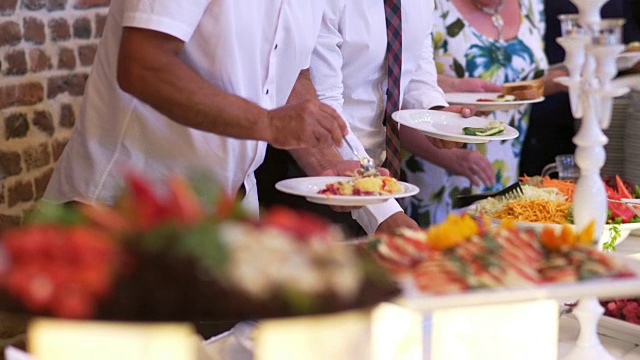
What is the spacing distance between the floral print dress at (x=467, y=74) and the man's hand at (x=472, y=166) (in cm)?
12

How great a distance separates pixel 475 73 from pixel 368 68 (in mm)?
650

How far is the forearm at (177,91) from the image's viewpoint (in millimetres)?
1996

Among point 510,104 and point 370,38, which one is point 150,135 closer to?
point 370,38

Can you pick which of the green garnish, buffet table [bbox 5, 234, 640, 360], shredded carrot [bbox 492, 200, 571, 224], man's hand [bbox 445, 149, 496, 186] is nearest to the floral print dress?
man's hand [bbox 445, 149, 496, 186]

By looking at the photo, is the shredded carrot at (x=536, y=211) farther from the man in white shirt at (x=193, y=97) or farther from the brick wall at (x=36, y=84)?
the brick wall at (x=36, y=84)

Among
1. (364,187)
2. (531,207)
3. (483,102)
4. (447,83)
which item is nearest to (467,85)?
(447,83)

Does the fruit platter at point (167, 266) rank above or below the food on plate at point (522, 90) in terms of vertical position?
above

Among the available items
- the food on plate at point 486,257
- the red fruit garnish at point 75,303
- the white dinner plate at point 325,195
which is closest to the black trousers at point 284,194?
the white dinner plate at point 325,195

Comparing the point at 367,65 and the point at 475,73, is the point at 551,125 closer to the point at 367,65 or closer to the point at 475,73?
the point at 475,73

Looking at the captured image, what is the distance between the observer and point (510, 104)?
119 inches

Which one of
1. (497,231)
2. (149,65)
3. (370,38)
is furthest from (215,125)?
(370,38)

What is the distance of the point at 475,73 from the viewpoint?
3471 millimetres

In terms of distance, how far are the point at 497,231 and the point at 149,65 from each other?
0.84 metres

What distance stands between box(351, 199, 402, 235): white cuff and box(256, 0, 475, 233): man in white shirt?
8.3 inches
